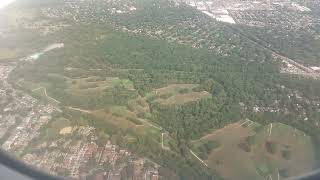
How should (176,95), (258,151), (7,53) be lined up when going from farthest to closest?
1. (7,53)
2. (176,95)
3. (258,151)

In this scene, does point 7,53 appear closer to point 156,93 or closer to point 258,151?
point 156,93

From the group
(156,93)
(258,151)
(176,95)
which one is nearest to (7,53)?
(156,93)

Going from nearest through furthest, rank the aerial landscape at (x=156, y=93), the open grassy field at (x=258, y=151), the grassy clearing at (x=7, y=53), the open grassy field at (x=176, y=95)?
the open grassy field at (x=258, y=151) < the aerial landscape at (x=156, y=93) < the open grassy field at (x=176, y=95) < the grassy clearing at (x=7, y=53)

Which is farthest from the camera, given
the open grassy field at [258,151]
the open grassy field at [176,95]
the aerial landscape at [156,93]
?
the open grassy field at [176,95]

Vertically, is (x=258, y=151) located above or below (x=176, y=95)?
above

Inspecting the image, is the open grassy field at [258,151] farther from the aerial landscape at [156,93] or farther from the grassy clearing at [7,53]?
the grassy clearing at [7,53]

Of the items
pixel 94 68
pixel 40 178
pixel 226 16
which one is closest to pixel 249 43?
pixel 226 16

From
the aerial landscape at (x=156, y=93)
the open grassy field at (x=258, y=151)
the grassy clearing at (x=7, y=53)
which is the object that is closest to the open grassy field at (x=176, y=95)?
the aerial landscape at (x=156, y=93)
